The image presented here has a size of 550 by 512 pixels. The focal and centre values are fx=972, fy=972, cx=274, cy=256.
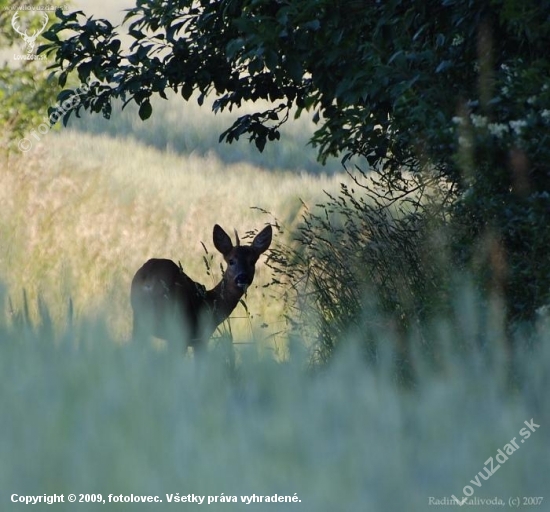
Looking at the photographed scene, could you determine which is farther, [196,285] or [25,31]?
[25,31]

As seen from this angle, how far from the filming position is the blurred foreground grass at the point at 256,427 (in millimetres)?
1628

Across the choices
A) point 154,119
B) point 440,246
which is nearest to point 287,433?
point 440,246

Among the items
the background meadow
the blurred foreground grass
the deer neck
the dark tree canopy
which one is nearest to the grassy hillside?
the deer neck

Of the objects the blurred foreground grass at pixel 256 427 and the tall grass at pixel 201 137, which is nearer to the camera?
the blurred foreground grass at pixel 256 427

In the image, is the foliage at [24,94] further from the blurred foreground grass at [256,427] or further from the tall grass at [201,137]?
the tall grass at [201,137]

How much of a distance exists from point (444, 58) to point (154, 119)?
99.1 feet

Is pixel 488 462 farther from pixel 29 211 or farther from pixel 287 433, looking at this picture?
pixel 29 211

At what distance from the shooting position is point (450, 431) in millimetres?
1925

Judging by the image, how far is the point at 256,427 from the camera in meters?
1.88

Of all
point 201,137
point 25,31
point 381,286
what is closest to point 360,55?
point 381,286

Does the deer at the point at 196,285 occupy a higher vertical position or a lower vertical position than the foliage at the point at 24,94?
lower

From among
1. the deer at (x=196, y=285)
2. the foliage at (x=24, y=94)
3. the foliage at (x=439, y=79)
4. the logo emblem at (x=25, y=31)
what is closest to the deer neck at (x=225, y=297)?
the deer at (x=196, y=285)

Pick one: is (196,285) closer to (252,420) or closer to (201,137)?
(252,420)

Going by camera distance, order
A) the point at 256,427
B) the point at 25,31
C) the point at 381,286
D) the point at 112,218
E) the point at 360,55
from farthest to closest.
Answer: the point at 112,218
the point at 25,31
the point at 360,55
the point at 381,286
the point at 256,427
